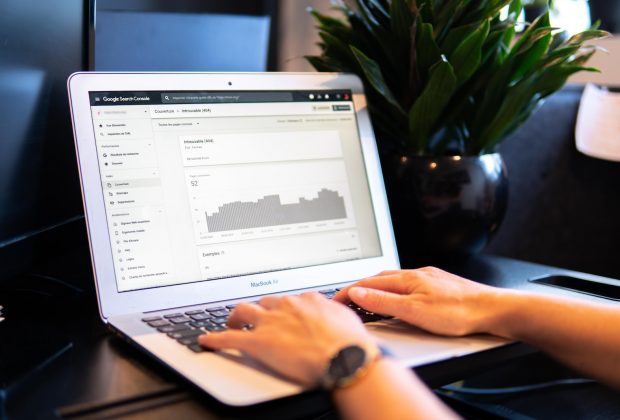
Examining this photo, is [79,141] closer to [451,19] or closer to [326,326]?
[326,326]

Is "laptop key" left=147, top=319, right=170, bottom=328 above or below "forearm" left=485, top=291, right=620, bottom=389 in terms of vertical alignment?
above

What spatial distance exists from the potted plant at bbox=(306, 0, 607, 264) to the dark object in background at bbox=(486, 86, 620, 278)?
245 millimetres

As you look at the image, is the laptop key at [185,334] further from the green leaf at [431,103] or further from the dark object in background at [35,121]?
the green leaf at [431,103]

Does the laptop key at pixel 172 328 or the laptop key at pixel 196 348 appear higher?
the laptop key at pixel 172 328

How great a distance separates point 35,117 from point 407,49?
1.67ft

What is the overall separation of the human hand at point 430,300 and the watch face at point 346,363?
157mm

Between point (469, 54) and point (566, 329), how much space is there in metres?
0.42

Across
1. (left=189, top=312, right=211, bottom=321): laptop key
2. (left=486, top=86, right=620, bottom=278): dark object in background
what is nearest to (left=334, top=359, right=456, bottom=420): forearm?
(left=189, top=312, right=211, bottom=321): laptop key

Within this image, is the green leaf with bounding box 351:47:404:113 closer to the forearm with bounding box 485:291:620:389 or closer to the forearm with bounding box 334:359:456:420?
the forearm with bounding box 485:291:620:389

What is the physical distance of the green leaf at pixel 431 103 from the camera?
963 millimetres

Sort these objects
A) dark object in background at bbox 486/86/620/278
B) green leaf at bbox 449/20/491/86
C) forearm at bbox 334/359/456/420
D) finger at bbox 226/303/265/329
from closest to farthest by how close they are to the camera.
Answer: forearm at bbox 334/359/456/420, finger at bbox 226/303/265/329, green leaf at bbox 449/20/491/86, dark object in background at bbox 486/86/620/278

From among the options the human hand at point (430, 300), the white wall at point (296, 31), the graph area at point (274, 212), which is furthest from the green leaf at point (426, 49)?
the white wall at point (296, 31)

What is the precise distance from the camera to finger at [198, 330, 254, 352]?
618 millimetres

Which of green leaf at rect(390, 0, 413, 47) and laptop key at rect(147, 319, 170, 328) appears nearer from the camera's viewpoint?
laptop key at rect(147, 319, 170, 328)
